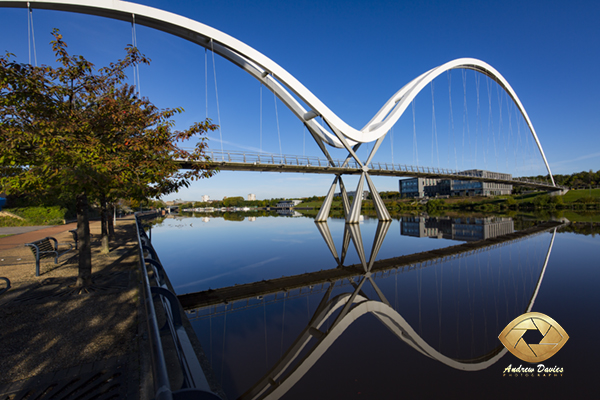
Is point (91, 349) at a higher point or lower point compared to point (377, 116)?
lower

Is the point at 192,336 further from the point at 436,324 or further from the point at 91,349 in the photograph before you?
the point at 436,324

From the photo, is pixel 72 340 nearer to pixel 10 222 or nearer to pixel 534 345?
pixel 534 345

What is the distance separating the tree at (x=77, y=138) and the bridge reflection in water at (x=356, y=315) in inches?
123

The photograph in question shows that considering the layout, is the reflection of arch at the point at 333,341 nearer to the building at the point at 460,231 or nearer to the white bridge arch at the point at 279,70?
the building at the point at 460,231

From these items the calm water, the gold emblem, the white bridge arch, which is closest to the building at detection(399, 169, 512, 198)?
the white bridge arch

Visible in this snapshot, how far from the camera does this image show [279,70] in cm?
2109

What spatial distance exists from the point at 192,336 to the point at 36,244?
7114mm

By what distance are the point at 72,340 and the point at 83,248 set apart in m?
3.14

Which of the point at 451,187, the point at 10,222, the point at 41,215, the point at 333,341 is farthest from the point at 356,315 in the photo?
the point at 451,187

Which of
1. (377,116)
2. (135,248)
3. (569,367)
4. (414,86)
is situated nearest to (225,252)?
(135,248)

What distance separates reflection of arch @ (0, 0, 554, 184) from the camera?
45.2ft

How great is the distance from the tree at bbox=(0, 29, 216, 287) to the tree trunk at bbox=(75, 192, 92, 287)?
0.02 meters

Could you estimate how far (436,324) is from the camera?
16.4ft

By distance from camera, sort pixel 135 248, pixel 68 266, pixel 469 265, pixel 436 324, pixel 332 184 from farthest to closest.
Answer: pixel 332 184
pixel 135 248
pixel 469 265
pixel 68 266
pixel 436 324
